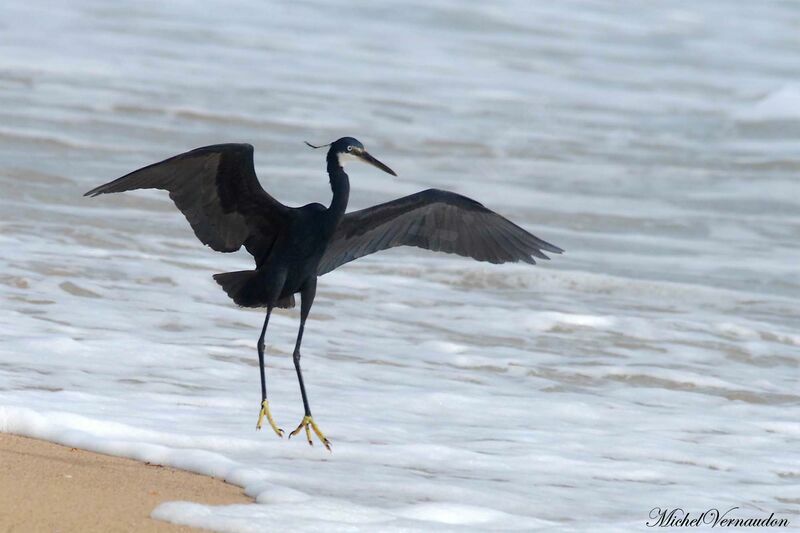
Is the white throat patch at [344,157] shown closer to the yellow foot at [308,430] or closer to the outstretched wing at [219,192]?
the outstretched wing at [219,192]

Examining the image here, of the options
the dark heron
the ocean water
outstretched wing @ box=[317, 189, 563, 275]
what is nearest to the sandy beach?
the ocean water

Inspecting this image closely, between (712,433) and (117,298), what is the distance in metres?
3.24

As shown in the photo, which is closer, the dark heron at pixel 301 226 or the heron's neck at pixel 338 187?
the dark heron at pixel 301 226

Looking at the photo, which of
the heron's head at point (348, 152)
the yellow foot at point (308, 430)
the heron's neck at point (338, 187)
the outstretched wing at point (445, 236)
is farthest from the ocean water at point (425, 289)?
the heron's head at point (348, 152)

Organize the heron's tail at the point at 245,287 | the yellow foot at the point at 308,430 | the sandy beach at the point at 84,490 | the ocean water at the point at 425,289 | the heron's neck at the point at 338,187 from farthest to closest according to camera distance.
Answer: the heron's tail at the point at 245,287 < the heron's neck at the point at 338,187 < the yellow foot at the point at 308,430 < the ocean water at the point at 425,289 < the sandy beach at the point at 84,490

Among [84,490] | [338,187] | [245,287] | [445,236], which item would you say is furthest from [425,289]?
[84,490]

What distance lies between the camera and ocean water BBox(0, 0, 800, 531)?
527cm

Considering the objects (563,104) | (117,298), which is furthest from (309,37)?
(117,298)

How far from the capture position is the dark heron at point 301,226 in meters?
5.45

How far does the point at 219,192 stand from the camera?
555 centimetres

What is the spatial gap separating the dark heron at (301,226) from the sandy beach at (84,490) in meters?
0.80

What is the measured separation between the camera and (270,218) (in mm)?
5734

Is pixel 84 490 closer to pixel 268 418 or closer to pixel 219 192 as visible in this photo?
pixel 268 418

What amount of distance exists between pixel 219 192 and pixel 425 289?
11.4 ft
